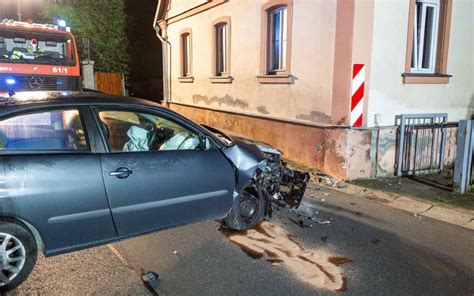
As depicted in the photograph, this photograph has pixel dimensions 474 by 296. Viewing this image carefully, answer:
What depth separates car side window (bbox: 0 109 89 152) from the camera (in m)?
3.30

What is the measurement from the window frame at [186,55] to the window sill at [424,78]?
25.8ft

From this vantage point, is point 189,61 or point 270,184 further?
point 189,61

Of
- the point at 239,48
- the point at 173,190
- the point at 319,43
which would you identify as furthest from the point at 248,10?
the point at 173,190

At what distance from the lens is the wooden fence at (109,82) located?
18.7 metres

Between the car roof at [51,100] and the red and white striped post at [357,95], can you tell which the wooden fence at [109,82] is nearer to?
the red and white striped post at [357,95]

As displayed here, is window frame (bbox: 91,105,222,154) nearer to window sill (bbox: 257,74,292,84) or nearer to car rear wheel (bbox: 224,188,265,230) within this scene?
car rear wheel (bbox: 224,188,265,230)

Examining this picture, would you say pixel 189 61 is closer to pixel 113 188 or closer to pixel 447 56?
pixel 447 56

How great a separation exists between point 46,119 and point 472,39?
26.2ft

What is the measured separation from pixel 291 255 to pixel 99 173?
2048 millimetres

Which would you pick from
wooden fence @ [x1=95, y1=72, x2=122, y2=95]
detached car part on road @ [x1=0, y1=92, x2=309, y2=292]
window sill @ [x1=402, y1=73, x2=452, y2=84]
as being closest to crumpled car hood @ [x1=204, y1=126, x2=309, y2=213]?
detached car part on road @ [x1=0, y1=92, x2=309, y2=292]

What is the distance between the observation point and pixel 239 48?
34.4 feet

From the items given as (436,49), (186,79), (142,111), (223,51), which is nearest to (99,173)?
(142,111)

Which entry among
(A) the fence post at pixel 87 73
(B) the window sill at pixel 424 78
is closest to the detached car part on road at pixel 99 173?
(B) the window sill at pixel 424 78

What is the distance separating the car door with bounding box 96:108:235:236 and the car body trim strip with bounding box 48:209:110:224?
9 centimetres
